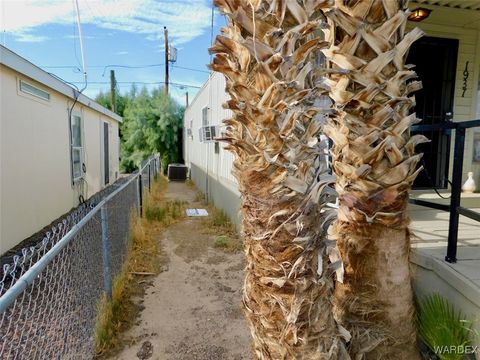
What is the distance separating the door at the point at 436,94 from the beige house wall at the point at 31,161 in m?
6.51

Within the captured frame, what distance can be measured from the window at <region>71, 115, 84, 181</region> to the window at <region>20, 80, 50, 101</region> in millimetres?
1651

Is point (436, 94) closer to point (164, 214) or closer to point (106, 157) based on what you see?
point (164, 214)

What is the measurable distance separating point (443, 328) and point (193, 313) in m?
2.50

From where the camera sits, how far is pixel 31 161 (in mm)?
6008

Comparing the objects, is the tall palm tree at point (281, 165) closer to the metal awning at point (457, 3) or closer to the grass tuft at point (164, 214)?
the metal awning at point (457, 3)

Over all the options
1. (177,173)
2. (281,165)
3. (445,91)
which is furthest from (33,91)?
(177,173)

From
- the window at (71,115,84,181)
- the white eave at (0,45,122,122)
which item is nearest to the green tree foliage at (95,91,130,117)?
the window at (71,115,84,181)

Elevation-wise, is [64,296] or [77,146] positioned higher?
[77,146]

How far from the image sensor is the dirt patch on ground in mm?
3033

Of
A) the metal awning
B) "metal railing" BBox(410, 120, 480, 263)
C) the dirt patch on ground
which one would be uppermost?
the metal awning

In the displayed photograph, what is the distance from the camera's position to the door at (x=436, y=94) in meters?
5.18

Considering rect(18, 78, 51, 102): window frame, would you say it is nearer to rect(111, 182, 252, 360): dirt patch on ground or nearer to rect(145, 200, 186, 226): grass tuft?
rect(145, 200, 186, 226): grass tuft

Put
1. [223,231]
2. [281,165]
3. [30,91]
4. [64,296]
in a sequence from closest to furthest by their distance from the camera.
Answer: [281,165], [64,296], [30,91], [223,231]

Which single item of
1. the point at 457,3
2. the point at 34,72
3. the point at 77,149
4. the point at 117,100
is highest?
the point at 117,100
